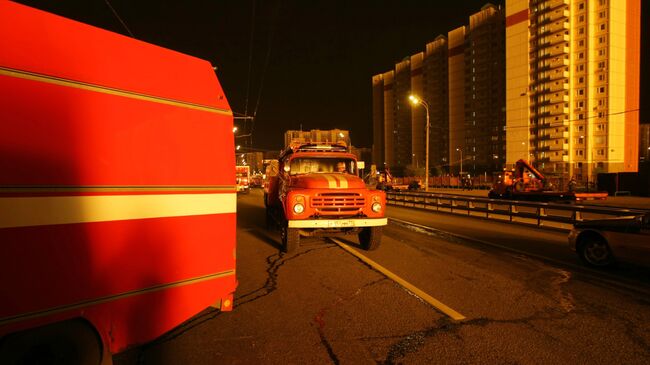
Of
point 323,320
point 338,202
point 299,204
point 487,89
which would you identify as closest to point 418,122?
point 487,89

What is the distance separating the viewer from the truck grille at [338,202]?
328 inches

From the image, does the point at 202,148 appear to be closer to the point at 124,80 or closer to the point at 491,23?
the point at 124,80

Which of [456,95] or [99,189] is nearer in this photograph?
[99,189]

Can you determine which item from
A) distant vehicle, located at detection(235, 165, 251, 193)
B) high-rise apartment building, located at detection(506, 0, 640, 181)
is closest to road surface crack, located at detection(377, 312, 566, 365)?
distant vehicle, located at detection(235, 165, 251, 193)

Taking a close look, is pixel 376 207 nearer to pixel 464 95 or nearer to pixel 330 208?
pixel 330 208

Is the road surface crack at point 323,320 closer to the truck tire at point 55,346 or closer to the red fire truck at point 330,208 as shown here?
the truck tire at point 55,346

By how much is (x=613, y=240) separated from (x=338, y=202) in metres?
4.97

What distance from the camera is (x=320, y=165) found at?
10.3 m

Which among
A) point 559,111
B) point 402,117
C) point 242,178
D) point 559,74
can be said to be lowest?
point 242,178

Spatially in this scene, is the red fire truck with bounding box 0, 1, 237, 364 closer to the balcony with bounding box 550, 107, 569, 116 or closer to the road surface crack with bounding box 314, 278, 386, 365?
the road surface crack with bounding box 314, 278, 386, 365

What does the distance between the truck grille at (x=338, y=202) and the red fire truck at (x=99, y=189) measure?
14.5 feet

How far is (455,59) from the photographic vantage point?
109 meters

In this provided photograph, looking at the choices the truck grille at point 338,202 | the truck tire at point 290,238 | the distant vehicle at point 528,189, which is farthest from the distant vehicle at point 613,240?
the distant vehicle at point 528,189

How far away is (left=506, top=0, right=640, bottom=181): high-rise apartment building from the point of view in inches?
2699
